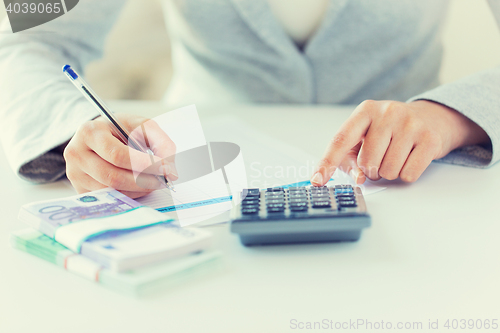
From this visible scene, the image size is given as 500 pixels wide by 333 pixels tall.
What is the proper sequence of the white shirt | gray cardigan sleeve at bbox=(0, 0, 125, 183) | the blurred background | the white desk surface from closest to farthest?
the white desk surface → gray cardigan sleeve at bbox=(0, 0, 125, 183) → the white shirt → the blurred background

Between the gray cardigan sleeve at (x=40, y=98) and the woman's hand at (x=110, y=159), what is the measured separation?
6 centimetres

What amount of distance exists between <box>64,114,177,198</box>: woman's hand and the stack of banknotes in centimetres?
5

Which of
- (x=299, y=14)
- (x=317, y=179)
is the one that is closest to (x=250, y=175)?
(x=317, y=179)

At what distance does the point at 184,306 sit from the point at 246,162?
28 centimetres

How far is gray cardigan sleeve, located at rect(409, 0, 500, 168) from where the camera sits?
0.49 metres

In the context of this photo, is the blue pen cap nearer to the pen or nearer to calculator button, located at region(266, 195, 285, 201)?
the pen

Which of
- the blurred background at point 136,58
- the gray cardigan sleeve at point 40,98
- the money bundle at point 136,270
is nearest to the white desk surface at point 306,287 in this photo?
the money bundle at point 136,270

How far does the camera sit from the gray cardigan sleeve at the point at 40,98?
1.53 feet

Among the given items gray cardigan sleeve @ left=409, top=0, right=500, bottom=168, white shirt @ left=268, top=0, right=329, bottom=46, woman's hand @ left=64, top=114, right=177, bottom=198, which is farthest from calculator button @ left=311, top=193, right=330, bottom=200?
white shirt @ left=268, top=0, right=329, bottom=46

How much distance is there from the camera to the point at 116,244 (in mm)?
271

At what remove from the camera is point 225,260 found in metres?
0.30

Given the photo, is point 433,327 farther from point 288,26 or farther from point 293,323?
point 288,26

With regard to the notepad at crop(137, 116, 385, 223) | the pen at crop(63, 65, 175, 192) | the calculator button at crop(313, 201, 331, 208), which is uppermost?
the pen at crop(63, 65, 175, 192)

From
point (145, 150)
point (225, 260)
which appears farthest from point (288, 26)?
point (225, 260)
